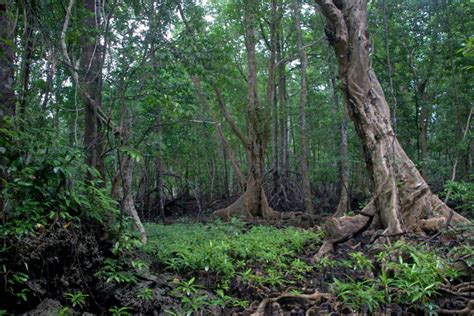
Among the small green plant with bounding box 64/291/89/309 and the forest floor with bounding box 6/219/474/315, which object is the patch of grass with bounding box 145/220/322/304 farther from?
the small green plant with bounding box 64/291/89/309

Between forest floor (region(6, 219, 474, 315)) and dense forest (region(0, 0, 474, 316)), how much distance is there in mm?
18

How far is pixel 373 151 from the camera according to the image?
6.61 metres

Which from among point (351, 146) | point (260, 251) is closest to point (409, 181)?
point (260, 251)

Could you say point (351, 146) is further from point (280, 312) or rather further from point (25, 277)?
point (25, 277)

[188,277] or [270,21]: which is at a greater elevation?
[270,21]

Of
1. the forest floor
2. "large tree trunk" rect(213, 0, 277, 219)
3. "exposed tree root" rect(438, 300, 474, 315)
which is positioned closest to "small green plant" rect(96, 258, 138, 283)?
the forest floor

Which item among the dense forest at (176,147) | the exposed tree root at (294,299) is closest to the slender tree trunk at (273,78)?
the dense forest at (176,147)

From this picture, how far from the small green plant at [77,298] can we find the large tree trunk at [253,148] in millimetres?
7789

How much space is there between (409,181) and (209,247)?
11.4 feet

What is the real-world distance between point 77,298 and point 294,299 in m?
1.86

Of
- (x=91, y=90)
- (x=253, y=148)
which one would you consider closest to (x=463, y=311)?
(x=91, y=90)

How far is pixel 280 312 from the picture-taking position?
11.8ft

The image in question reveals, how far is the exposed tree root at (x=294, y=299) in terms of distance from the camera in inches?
142

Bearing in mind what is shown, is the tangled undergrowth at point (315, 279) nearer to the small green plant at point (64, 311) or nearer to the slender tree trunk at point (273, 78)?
the small green plant at point (64, 311)
